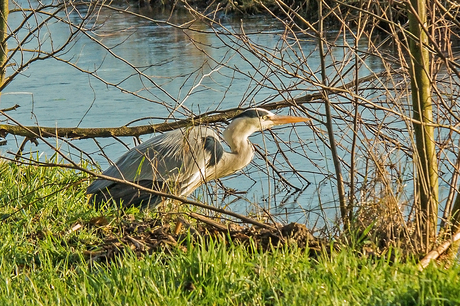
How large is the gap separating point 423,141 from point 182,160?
259cm

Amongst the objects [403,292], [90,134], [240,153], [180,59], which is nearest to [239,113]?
[240,153]

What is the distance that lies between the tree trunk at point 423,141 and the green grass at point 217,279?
→ 1.48 feet

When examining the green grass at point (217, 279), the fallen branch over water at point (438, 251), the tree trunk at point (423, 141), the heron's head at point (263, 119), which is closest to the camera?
the green grass at point (217, 279)

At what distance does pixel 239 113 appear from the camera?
20.1ft

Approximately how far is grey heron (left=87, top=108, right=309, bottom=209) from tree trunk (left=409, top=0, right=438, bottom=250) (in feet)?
6.49

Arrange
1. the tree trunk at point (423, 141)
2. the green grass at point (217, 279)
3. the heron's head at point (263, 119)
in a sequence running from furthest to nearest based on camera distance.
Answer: the heron's head at point (263, 119) → the tree trunk at point (423, 141) → the green grass at point (217, 279)

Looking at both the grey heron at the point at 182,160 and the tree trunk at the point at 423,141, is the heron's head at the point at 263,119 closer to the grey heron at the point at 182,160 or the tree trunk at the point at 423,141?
the grey heron at the point at 182,160

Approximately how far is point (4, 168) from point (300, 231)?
3179 mm

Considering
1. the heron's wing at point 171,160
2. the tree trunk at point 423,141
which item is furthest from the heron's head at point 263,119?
the tree trunk at point 423,141

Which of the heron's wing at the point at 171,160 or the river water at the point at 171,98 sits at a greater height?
the heron's wing at the point at 171,160

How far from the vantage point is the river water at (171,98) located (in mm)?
6348

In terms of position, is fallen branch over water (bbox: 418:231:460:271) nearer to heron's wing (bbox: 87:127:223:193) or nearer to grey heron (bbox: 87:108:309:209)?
grey heron (bbox: 87:108:309:209)

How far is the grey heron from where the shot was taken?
18.4ft

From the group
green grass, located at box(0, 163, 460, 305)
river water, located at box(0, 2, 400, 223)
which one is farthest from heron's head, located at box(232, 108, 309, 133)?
green grass, located at box(0, 163, 460, 305)
